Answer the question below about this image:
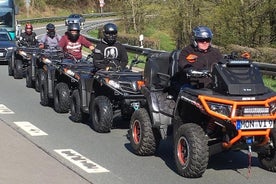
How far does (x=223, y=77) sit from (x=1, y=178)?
2.86 meters

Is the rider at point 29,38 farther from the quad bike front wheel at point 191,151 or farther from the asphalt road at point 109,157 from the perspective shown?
the quad bike front wheel at point 191,151

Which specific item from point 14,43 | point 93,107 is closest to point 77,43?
point 93,107

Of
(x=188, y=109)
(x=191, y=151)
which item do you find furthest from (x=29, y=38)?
(x=191, y=151)

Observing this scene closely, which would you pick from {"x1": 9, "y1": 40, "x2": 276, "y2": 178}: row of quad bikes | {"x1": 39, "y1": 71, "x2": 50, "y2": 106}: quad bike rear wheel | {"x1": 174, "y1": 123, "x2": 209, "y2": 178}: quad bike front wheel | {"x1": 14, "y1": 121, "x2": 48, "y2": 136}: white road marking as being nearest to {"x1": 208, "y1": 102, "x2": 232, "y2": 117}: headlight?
{"x1": 9, "y1": 40, "x2": 276, "y2": 178}: row of quad bikes

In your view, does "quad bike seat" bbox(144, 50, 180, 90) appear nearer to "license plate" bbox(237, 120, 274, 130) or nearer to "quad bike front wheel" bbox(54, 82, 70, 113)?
"license plate" bbox(237, 120, 274, 130)

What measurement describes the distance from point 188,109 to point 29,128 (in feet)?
12.9

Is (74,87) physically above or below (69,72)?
below

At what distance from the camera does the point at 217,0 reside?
36.1 m

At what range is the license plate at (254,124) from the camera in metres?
6.68

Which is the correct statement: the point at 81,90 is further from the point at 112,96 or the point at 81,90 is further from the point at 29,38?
the point at 29,38

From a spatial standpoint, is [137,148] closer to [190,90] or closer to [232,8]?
[190,90]

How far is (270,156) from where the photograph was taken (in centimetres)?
746

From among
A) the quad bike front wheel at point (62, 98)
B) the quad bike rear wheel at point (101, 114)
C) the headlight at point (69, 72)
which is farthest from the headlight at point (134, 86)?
the quad bike front wheel at point (62, 98)

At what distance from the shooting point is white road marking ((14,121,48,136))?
9988mm
